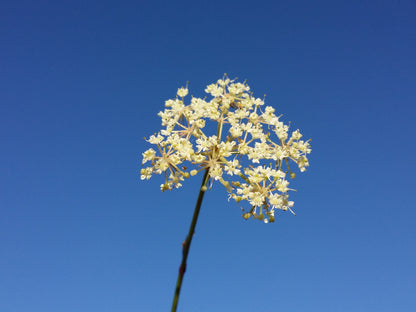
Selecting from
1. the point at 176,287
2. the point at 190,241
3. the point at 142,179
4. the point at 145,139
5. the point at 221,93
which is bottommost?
the point at 176,287

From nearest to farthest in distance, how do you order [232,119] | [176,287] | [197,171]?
[176,287]
[197,171]
[232,119]

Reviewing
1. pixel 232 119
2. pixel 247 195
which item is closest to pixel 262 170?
pixel 247 195

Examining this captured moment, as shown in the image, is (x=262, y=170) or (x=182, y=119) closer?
(x=262, y=170)

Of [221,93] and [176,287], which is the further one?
[221,93]

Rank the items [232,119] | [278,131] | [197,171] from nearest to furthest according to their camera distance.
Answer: [197,171] < [232,119] < [278,131]

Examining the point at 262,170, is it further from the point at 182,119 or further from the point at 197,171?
the point at 182,119

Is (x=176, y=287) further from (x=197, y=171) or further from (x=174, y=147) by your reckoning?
(x=174, y=147)

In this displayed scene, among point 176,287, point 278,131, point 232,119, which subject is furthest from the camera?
point 278,131

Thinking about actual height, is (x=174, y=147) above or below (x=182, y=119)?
below

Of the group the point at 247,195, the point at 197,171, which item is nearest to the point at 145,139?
the point at 197,171
